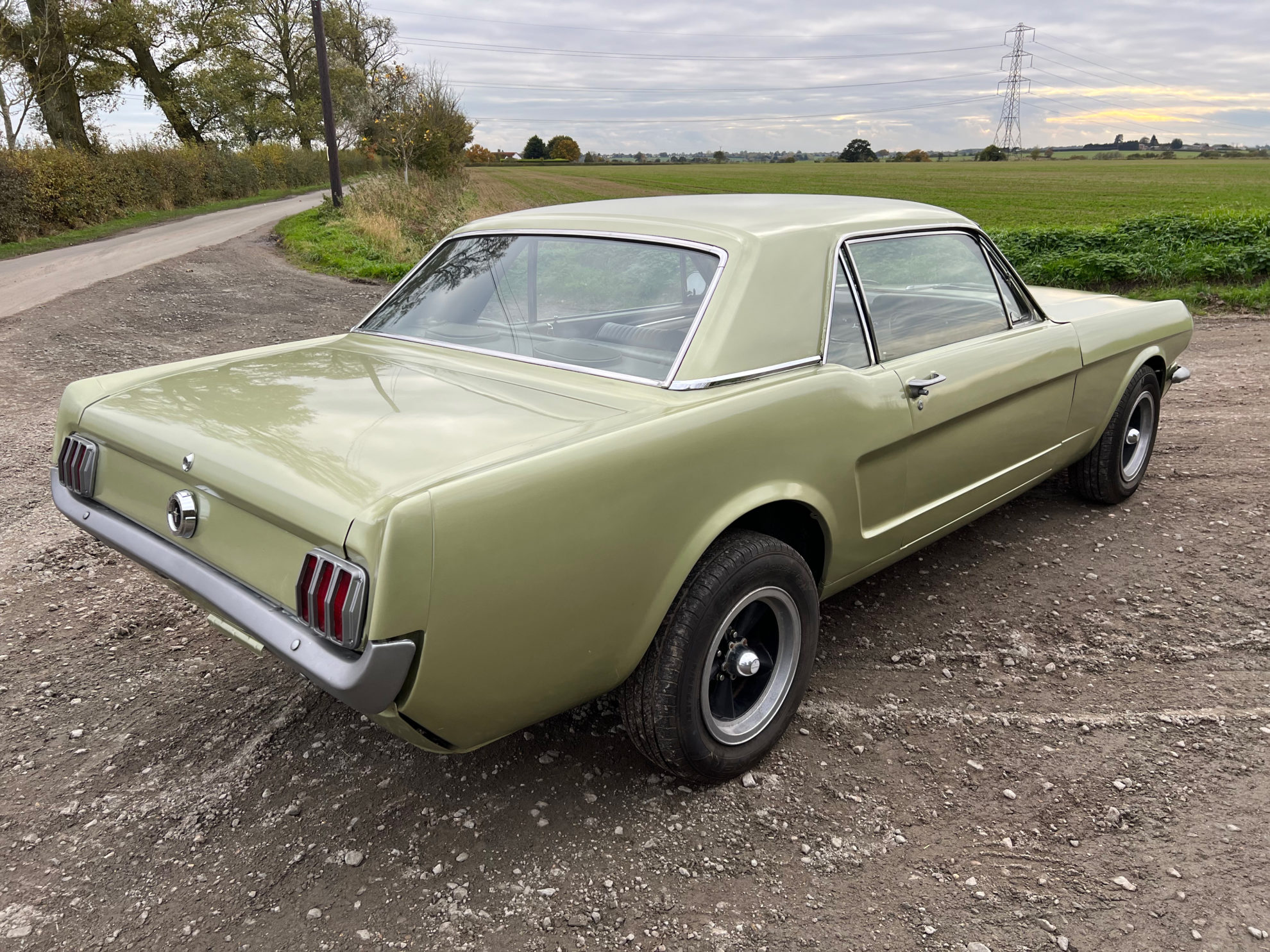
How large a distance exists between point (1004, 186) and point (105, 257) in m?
36.7

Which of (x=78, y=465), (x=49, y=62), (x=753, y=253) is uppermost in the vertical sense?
(x=49, y=62)

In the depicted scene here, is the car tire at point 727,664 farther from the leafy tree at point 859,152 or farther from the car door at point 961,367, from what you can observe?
the leafy tree at point 859,152

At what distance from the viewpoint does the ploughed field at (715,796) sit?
6.68ft

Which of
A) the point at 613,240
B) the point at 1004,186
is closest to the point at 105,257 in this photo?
the point at 613,240

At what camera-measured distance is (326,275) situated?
1340cm

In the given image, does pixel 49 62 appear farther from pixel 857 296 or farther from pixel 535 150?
pixel 535 150

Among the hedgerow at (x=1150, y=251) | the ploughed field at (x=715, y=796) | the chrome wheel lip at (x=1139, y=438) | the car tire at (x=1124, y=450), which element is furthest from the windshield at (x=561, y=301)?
the hedgerow at (x=1150, y=251)

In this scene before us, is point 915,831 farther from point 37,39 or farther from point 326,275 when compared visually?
point 37,39

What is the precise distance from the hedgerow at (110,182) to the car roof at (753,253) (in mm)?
19270

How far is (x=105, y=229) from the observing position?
20.2 metres

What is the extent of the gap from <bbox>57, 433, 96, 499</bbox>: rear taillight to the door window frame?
2.09m

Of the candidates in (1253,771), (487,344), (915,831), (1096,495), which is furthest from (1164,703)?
(487,344)

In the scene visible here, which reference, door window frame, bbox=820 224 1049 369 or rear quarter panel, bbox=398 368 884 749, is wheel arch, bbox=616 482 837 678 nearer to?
rear quarter panel, bbox=398 368 884 749

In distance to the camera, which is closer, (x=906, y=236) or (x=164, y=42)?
(x=906, y=236)
